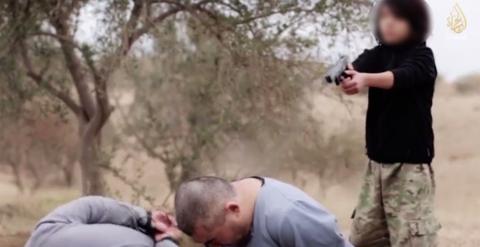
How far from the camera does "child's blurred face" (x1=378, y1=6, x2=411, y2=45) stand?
4090mm

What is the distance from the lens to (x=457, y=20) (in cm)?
591

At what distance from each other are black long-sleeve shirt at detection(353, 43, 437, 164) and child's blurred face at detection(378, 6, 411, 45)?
1.5 inches

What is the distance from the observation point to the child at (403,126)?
404 centimetres

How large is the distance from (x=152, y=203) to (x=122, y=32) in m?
2.35

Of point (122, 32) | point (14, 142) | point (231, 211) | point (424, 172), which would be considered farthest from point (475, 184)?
point (231, 211)

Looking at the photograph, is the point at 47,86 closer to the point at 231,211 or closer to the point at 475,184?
the point at 231,211

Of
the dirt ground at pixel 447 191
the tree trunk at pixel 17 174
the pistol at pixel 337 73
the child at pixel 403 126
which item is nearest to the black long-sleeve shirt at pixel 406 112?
the child at pixel 403 126

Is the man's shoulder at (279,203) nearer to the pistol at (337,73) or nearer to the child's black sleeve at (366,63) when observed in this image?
the pistol at (337,73)

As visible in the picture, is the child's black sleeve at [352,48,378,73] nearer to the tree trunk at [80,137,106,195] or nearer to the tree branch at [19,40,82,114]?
the tree branch at [19,40,82,114]

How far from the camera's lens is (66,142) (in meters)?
17.8

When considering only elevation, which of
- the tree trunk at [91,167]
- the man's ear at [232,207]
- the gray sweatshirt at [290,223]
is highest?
the man's ear at [232,207]

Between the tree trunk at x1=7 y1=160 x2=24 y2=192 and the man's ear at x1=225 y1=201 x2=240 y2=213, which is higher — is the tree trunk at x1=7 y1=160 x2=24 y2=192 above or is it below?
below

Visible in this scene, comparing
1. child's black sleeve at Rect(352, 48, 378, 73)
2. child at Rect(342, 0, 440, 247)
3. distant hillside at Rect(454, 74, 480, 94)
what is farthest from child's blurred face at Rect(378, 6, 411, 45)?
distant hillside at Rect(454, 74, 480, 94)

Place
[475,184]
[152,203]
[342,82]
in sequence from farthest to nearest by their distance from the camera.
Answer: [475,184]
[152,203]
[342,82]
